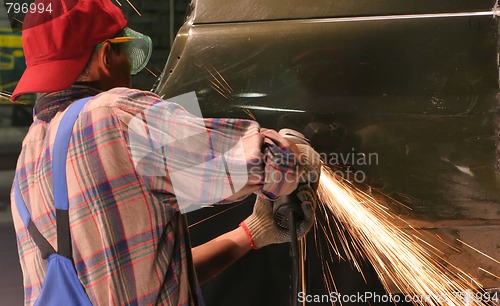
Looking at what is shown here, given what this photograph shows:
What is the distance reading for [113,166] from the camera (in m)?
1.34

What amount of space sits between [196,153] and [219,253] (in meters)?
0.71

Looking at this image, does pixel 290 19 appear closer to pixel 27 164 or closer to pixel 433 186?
pixel 433 186

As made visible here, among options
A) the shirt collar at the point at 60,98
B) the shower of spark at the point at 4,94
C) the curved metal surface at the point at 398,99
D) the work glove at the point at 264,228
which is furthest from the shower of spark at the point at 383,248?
the shower of spark at the point at 4,94

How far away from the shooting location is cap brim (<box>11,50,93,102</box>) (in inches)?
56.2

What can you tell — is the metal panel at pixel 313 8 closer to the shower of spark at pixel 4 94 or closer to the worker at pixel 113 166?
the worker at pixel 113 166

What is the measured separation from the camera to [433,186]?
1930 millimetres

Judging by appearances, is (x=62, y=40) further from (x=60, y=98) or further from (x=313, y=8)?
(x=313, y=8)

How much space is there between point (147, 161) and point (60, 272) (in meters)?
0.35

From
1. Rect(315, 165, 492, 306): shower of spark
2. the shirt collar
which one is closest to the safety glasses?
the shirt collar

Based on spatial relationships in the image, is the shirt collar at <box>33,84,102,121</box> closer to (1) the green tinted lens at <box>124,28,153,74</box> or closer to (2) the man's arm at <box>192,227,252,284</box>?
(1) the green tinted lens at <box>124,28,153,74</box>

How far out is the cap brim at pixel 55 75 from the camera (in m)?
1.43

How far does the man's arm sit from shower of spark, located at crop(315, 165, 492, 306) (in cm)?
30

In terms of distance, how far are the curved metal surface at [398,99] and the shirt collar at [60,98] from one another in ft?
2.24

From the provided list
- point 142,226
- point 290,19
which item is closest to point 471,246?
point 290,19
